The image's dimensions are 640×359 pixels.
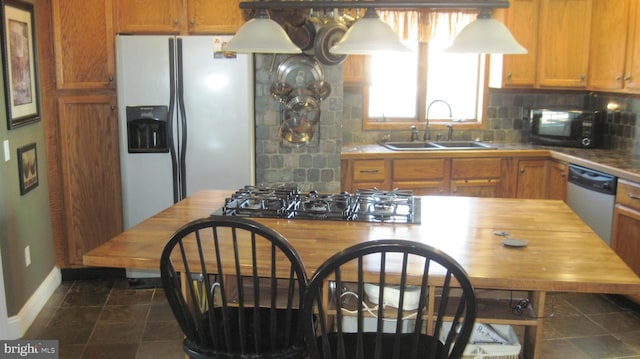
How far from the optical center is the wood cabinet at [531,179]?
15.4 feet

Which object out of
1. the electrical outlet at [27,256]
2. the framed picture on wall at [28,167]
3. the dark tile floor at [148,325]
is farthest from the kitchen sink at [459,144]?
the electrical outlet at [27,256]

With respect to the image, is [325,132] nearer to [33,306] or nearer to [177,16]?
[177,16]

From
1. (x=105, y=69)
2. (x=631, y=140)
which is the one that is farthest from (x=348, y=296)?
(x=631, y=140)

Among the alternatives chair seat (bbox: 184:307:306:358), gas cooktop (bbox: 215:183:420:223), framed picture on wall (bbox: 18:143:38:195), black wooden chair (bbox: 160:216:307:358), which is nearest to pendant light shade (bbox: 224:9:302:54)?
gas cooktop (bbox: 215:183:420:223)

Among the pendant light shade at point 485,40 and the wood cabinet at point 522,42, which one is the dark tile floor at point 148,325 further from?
the wood cabinet at point 522,42

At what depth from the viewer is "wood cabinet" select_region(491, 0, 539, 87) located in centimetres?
474

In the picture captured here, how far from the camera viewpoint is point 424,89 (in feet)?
17.0

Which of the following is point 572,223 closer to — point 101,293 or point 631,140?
point 631,140

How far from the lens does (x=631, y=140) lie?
4.57 m

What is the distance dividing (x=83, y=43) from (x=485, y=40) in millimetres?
2688

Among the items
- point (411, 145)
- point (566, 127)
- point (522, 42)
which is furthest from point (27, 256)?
point (566, 127)

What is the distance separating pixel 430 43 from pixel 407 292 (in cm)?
338

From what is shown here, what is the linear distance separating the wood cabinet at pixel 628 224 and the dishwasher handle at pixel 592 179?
7cm

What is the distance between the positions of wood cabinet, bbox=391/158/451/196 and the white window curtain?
1.00 metres
